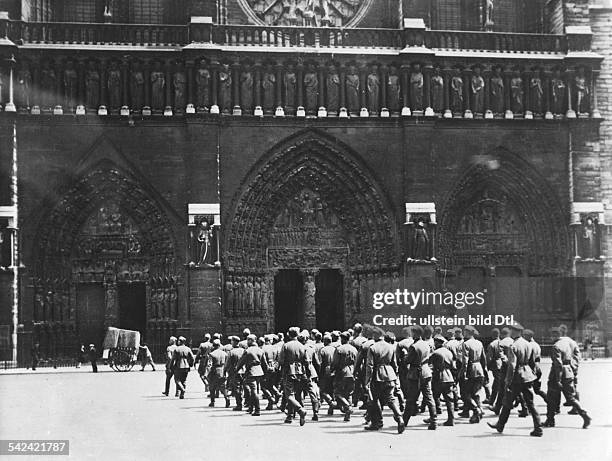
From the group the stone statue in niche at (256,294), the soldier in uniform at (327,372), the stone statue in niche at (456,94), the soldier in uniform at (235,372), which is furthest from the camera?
the stone statue in niche at (456,94)

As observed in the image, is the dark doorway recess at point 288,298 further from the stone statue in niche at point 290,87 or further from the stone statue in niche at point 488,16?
the stone statue in niche at point 488,16

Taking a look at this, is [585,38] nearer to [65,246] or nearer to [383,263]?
[383,263]

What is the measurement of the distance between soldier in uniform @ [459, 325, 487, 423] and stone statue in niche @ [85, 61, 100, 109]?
56.2 ft

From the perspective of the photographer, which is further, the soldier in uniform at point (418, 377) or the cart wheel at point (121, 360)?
the cart wheel at point (121, 360)

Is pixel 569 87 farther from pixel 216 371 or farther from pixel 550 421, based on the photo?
pixel 550 421

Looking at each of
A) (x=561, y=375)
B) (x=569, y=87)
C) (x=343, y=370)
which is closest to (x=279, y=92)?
(x=569, y=87)

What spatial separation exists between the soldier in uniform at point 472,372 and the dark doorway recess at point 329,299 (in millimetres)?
15240

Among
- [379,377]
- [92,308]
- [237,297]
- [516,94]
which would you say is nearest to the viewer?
[379,377]

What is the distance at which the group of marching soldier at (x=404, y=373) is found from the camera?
15031 mm

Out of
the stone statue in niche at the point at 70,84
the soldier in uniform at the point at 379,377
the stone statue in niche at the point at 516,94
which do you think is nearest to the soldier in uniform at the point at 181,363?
the soldier in uniform at the point at 379,377

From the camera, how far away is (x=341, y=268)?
104ft

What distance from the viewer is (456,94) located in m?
31.3

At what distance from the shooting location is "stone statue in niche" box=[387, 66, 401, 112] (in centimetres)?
3100

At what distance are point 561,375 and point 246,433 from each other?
506 centimetres
